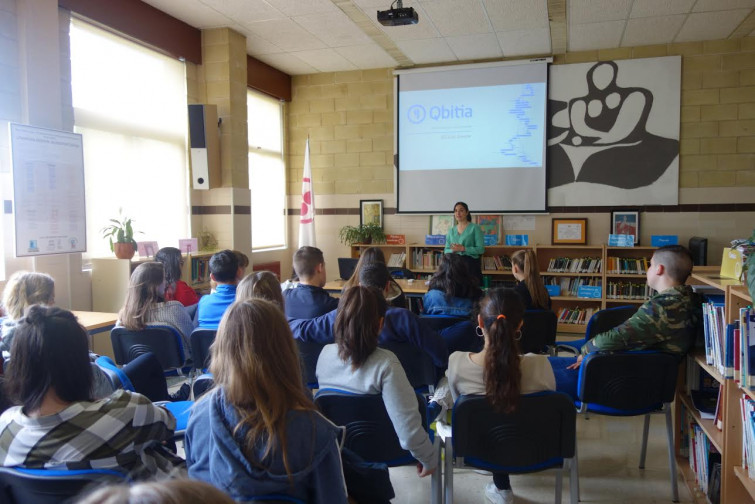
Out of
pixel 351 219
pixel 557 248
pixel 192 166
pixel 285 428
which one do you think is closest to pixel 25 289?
pixel 285 428

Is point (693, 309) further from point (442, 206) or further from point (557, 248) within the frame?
point (442, 206)

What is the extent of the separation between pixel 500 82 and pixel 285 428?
6415 millimetres

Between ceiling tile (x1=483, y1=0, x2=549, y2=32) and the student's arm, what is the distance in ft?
12.6

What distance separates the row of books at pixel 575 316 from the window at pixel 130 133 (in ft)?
14.7

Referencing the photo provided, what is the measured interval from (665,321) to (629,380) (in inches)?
13.5

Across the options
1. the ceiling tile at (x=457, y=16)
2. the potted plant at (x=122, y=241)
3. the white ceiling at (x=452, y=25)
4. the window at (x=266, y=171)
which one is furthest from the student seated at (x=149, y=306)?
the window at (x=266, y=171)

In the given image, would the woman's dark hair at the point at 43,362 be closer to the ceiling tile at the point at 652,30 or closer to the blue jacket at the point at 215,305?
the blue jacket at the point at 215,305

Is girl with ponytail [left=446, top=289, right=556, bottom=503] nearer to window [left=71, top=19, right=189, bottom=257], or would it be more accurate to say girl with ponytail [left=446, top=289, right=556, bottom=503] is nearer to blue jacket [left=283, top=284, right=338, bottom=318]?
blue jacket [left=283, top=284, right=338, bottom=318]

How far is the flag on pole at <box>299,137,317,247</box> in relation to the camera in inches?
301

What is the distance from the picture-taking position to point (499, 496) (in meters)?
2.74

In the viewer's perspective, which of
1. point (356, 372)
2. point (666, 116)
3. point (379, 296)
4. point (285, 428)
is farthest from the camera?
point (666, 116)

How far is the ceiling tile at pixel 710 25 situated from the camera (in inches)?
219

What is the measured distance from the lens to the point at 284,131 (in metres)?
8.02

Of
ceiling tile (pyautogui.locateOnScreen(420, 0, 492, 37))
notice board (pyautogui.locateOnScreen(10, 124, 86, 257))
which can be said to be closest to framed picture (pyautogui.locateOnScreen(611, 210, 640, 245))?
ceiling tile (pyautogui.locateOnScreen(420, 0, 492, 37))
